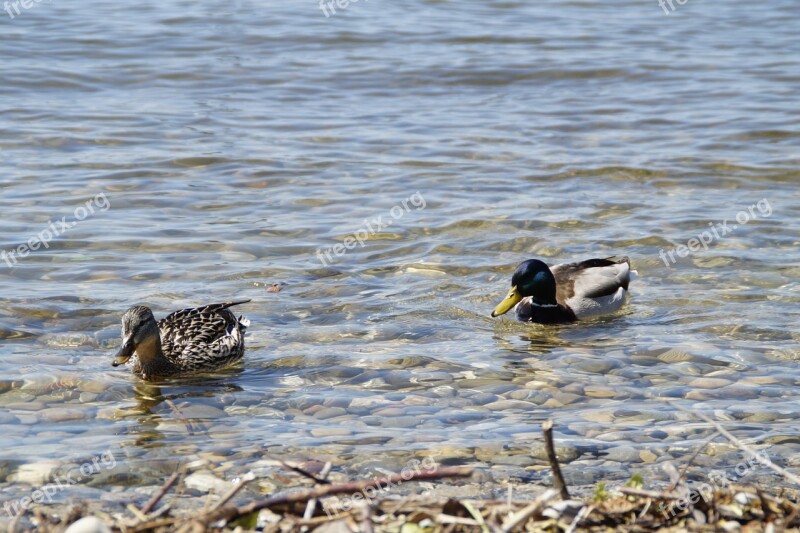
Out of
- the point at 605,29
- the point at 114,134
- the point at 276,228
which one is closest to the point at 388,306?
the point at 276,228

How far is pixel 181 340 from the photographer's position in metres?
8.34

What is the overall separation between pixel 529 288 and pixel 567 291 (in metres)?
0.60

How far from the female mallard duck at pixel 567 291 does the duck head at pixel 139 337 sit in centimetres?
288

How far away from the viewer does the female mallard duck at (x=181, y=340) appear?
7.86m

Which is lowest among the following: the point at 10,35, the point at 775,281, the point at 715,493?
the point at 775,281

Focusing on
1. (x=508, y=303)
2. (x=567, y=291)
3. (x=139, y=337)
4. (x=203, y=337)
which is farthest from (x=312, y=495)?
(x=567, y=291)

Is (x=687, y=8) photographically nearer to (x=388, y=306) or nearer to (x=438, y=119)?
(x=438, y=119)

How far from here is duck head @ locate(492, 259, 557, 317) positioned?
967cm

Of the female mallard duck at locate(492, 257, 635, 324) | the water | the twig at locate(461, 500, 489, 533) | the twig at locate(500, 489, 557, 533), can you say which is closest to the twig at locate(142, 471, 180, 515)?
the twig at locate(461, 500, 489, 533)

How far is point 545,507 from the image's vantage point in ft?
14.9

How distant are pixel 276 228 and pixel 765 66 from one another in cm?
1132

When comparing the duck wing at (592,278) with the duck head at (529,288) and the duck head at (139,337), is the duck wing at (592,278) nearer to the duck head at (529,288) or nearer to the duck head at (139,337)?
the duck head at (529,288)

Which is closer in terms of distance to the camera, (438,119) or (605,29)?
(438,119)

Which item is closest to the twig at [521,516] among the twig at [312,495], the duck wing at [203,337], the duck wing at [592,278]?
the twig at [312,495]
